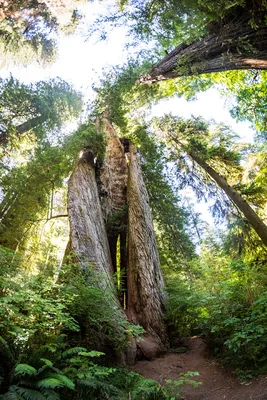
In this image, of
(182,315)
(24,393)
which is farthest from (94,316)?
(182,315)

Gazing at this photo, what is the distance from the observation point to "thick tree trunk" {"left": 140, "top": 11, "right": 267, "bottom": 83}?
20.8 feet

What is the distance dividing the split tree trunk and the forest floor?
405mm

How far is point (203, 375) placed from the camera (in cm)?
452

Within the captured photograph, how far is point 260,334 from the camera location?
396cm

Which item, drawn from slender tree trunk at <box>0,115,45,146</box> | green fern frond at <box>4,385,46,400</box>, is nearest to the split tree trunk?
slender tree trunk at <box>0,115,45,146</box>

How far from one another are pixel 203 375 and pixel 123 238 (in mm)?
4936

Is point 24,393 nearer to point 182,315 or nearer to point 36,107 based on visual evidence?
point 182,315

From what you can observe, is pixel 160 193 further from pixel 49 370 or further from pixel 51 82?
pixel 49 370

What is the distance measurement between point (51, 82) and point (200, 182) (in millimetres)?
8418

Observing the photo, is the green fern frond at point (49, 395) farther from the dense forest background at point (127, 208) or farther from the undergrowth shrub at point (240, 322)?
the undergrowth shrub at point (240, 322)

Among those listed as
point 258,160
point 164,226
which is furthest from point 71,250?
point 258,160

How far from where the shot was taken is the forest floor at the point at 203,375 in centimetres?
344

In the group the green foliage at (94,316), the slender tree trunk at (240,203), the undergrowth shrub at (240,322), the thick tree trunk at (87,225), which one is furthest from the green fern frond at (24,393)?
the slender tree trunk at (240,203)

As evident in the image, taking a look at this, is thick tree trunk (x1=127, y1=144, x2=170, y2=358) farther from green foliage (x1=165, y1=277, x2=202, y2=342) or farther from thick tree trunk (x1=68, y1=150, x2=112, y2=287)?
Answer: thick tree trunk (x1=68, y1=150, x2=112, y2=287)
